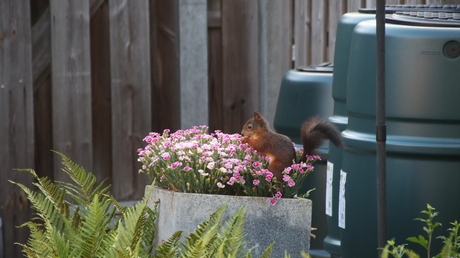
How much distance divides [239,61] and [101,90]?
0.83 meters

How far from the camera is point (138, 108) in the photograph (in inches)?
154

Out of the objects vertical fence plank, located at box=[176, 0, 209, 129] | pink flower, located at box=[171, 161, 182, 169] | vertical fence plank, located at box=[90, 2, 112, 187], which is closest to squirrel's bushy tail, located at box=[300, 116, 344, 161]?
pink flower, located at box=[171, 161, 182, 169]

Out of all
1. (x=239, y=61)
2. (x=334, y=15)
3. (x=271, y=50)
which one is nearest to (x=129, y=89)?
(x=239, y=61)

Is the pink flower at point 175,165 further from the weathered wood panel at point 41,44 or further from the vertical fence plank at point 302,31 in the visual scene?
the vertical fence plank at point 302,31

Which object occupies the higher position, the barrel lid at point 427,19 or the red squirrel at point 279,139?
the barrel lid at point 427,19

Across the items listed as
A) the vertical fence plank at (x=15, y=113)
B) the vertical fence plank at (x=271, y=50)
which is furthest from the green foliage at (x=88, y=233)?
the vertical fence plank at (x=271, y=50)

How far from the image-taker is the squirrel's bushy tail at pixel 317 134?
2.49 m

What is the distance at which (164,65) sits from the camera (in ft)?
13.2

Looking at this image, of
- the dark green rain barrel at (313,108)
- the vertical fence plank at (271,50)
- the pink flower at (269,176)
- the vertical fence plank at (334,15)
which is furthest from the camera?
the vertical fence plank at (271,50)

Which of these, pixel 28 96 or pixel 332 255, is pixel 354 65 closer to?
pixel 332 255

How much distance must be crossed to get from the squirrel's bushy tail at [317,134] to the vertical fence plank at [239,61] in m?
1.57

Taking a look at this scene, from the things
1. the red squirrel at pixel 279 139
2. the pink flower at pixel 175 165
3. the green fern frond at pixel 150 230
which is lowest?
the green fern frond at pixel 150 230

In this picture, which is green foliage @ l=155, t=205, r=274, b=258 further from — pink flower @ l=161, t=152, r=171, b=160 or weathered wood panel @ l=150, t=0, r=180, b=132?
weathered wood panel @ l=150, t=0, r=180, b=132

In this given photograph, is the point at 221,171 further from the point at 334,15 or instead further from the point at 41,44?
the point at 334,15
